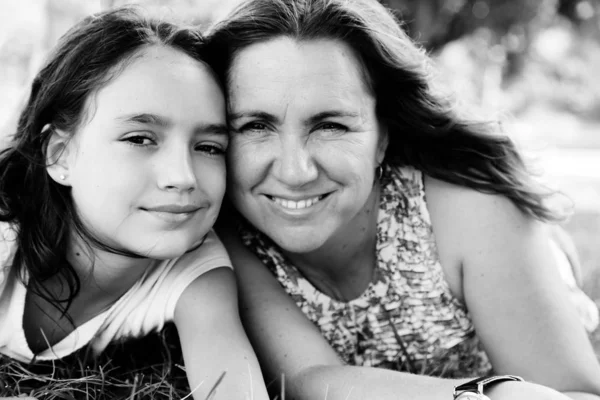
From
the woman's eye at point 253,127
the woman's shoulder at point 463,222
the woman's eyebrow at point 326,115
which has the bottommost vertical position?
the woman's shoulder at point 463,222

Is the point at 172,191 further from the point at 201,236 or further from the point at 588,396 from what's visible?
the point at 588,396

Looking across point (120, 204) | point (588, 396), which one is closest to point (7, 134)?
point (120, 204)

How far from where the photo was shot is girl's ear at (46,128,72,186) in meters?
2.48

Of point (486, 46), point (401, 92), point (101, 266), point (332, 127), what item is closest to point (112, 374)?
point (101, 266)

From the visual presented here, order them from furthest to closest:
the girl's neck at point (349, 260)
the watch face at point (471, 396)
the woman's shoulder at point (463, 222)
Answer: the girl's neck at point (349, 260) → the woman's shoulder at point (463, 222) → the watch face at point (471, 396)

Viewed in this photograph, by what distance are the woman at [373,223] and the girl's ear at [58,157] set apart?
573mm

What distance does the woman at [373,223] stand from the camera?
2.44m

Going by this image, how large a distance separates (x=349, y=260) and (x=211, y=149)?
0.79m

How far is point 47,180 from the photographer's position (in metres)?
2.57

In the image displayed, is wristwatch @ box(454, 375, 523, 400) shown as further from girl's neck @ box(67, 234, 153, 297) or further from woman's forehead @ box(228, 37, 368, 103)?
girl's neck @ box(67, 234, 153, 297)

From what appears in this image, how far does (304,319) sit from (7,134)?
4.43 feet

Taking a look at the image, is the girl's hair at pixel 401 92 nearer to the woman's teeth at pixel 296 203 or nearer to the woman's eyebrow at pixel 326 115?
the woman's eyebrow at pixel 326 115

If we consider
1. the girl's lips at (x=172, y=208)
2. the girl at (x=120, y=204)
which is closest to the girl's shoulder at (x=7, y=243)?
the girl at (x=120, y=204)

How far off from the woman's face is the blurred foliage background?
447 millimetres
